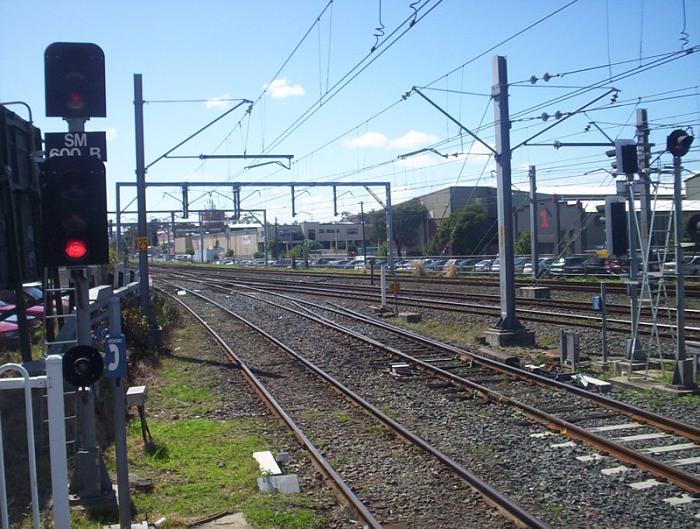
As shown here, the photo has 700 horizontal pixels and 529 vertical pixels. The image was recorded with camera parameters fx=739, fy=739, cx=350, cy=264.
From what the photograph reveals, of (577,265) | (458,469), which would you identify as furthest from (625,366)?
(577,265)

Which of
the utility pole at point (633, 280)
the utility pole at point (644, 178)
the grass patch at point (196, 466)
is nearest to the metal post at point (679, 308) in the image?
the utility pole at point (644, 178)

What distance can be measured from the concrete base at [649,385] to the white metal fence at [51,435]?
29.4ft

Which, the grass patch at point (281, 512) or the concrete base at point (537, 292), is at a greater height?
the concrete base at point (537, 292)

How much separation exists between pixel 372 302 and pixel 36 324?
1377cm

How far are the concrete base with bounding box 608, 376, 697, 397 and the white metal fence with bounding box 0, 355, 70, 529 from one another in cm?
895

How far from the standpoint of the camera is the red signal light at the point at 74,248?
548cm

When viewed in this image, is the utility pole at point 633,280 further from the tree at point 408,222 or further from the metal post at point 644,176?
the tree at point 408,222

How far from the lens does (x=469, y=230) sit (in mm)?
67312

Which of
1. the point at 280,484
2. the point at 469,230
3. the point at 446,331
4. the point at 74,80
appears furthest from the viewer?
the point at 469,230

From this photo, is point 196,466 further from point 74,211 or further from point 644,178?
point 644,178

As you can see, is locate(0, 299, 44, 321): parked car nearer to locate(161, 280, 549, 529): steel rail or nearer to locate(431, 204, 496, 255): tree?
locate(161, 280, 549, 529): steel rail

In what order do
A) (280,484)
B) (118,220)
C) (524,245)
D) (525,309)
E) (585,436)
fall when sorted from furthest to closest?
(524,245), (118,220), (525,309), (585,436), (280,484)

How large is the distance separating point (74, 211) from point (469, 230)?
63247 millimetres

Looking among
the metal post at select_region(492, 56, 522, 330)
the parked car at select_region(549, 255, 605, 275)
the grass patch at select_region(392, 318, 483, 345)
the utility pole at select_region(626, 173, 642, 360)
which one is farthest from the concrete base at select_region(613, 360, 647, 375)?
the parked car at select_region(549, 255, 605, 275)
